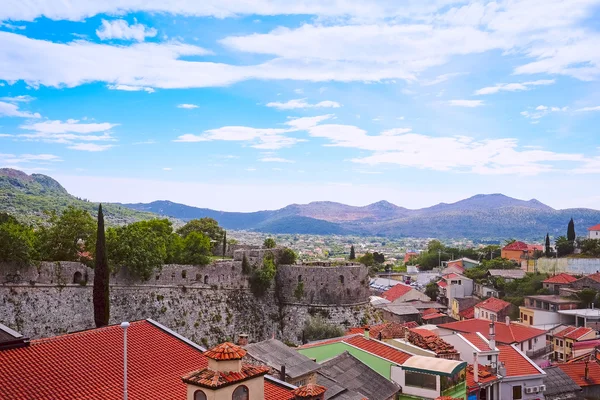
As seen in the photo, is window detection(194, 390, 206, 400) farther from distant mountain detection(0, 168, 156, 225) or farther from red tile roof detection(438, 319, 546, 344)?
distant mountain detection(0, 168, 156, 225)

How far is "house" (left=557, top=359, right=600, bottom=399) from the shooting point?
46844 millimetres

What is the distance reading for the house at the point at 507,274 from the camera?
330ft

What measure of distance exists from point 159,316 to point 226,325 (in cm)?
663

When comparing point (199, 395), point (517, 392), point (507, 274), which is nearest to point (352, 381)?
point (199, 395)

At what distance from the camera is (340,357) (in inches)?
1152

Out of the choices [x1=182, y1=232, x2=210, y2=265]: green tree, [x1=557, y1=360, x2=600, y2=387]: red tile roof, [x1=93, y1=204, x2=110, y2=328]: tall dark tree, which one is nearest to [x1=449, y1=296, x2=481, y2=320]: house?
[x1=557, y1=360, x2=600, y2=387]: red tile roof

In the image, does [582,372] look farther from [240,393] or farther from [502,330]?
[240,393]

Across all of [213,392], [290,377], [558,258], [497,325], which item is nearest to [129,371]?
[213,392]

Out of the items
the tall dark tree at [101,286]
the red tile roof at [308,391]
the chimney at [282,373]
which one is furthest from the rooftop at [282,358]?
the tall dark tree at [101,286]

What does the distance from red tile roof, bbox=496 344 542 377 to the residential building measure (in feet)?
Result: 39.3

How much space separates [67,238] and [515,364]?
32472mm

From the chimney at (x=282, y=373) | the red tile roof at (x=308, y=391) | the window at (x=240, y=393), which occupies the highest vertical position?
the window at (x=240, y=393)

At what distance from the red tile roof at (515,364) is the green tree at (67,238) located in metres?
30.0

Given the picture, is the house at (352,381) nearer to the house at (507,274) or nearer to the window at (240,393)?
the window at (240,393)
